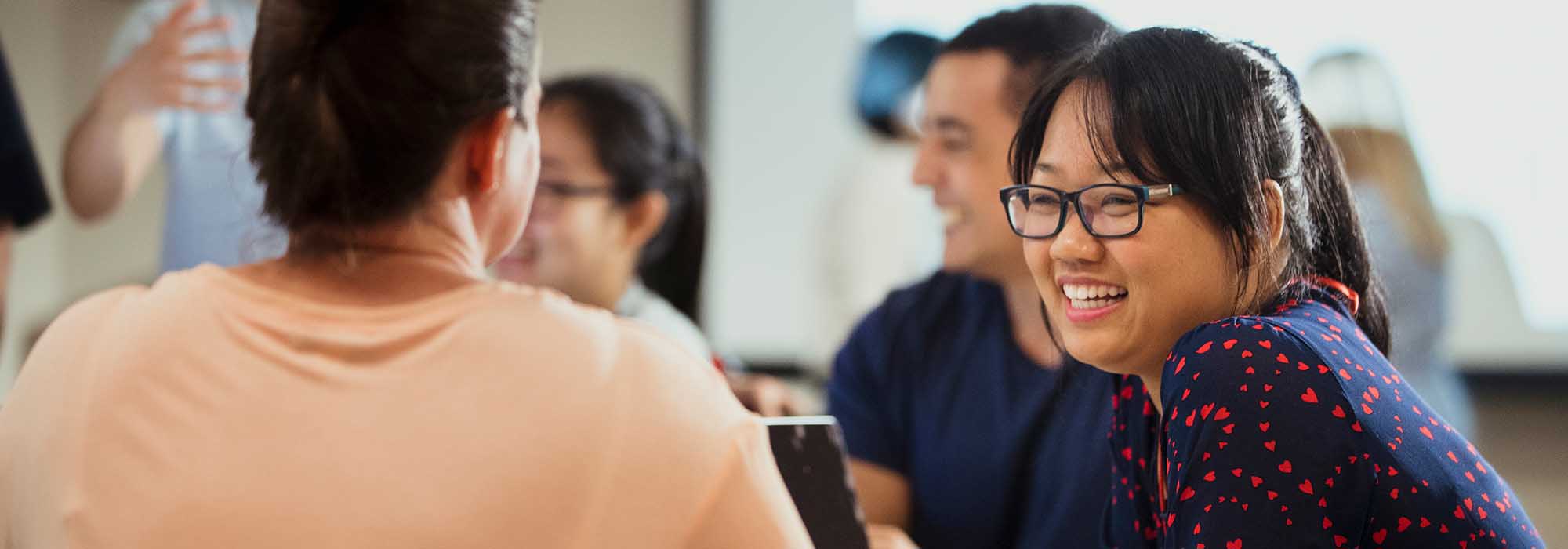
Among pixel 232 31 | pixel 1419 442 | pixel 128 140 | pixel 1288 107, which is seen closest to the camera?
pixel 1419 442

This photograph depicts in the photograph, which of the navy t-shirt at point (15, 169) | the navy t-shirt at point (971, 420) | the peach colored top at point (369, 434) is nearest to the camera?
the peach colored top at point (369, 434)

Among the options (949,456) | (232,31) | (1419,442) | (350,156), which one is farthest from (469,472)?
(232,31)

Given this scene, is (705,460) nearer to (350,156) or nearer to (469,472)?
(469,472)

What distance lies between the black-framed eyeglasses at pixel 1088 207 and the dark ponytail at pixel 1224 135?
1 cm

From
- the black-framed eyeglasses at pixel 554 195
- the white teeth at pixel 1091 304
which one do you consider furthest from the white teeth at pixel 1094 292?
the black-framed eyeglasses at pixel 554 195

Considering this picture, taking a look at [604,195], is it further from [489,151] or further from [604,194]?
[489,151]

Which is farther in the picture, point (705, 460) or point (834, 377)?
point (834, 377)

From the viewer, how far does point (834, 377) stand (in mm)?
1820

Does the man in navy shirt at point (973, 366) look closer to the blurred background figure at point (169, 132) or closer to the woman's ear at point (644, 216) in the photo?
the woman's ear at point (644, 216)

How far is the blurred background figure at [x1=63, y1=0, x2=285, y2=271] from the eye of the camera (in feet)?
6.64

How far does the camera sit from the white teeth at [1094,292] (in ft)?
3.50

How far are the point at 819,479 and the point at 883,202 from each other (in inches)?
77.0

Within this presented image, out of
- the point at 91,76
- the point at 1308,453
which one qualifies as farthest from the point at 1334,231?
the point at 91,76

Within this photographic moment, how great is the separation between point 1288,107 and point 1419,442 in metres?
0.26
